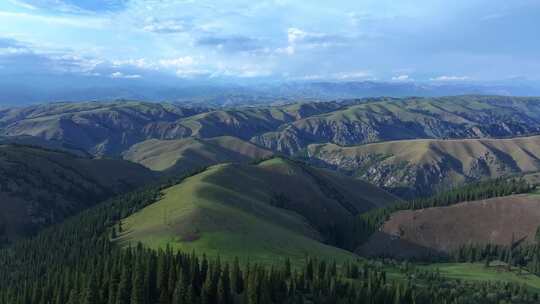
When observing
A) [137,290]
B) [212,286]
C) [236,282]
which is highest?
[137,290]

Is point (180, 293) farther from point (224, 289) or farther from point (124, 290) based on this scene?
point (124, 290)

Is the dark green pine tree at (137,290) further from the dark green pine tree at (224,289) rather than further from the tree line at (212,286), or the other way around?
the dark green pine tree at (224,289)

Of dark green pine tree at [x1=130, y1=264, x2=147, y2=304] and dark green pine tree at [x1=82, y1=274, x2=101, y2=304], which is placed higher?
dark green pine tree at [x1=130, y1=264, x2=147, y2=304]

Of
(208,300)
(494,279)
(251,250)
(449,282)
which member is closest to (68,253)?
(251,250)

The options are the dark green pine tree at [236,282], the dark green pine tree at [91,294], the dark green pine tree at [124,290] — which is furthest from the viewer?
the dark green pine tree at [236,282]

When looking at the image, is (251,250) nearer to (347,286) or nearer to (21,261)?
(347,286)

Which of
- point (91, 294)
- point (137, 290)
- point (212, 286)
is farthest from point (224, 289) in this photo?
point (91, 294)

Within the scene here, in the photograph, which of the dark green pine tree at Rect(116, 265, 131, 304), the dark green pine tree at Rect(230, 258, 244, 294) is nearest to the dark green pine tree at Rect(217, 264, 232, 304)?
the dark green pine tree at Rect(230, 258, 244, 294)

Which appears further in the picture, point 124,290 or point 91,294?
point 91,294

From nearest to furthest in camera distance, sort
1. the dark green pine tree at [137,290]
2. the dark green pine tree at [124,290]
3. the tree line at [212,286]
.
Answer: the dark green pine tree at [137,290] → the dark green pine tree at [124,290] → the tree line at [212,286]

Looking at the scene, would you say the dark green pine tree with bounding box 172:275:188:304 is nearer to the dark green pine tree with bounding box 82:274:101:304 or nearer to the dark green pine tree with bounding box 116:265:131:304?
the dark green pine tree with bounding box 116:265:131:304

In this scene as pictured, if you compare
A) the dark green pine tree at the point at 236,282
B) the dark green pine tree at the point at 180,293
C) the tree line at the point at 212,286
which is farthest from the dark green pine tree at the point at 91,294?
the dark green pine tree at the point at 236,282
